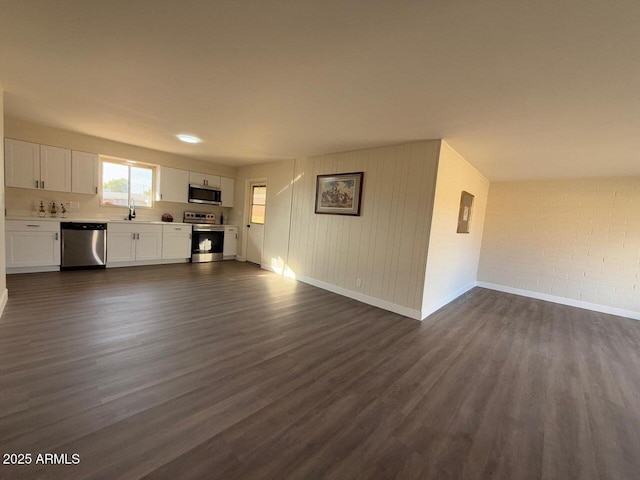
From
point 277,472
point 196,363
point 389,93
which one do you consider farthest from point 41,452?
point 389,93

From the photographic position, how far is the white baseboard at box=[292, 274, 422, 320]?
362 centimetres

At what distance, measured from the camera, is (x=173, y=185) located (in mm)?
5867

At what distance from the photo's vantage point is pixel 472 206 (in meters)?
5.02

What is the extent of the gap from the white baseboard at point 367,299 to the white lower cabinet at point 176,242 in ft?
9.26

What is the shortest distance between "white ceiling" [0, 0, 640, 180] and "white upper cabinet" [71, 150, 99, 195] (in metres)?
1.31

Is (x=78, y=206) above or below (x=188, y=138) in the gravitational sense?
below

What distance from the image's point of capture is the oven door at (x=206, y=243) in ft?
20.2

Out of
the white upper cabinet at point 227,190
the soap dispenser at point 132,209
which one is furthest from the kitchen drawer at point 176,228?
the white upper cabinet at point 227,190

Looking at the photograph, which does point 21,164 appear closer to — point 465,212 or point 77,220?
point 77,220

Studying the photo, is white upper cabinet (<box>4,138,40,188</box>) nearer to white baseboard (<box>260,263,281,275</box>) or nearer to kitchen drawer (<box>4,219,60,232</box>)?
kitchen drawer (<box>4,219,60,232</box>)

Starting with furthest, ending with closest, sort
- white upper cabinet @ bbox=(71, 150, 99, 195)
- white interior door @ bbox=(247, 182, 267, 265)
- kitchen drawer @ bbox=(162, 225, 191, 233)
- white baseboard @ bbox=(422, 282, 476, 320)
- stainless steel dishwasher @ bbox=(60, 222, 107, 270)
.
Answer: white interior door @ bbox=(247, 182, 267, 265) → kitchen drawer @ bbox=(162, 225, 191, 233) → white upper cabinet @ bbox=(71, 150, 99, 195) → stainless steel dishwasher @ bbox=(60, 222, 107, 270) → white baseboard @ bbox=(422, 282, 476, 320)

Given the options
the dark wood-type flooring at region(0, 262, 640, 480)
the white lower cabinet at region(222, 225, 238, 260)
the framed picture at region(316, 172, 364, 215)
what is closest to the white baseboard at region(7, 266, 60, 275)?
the dark wood-type flooring at region(0, 262, 640, 480)

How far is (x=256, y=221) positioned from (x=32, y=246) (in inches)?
153

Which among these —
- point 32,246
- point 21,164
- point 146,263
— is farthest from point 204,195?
point 32,246
